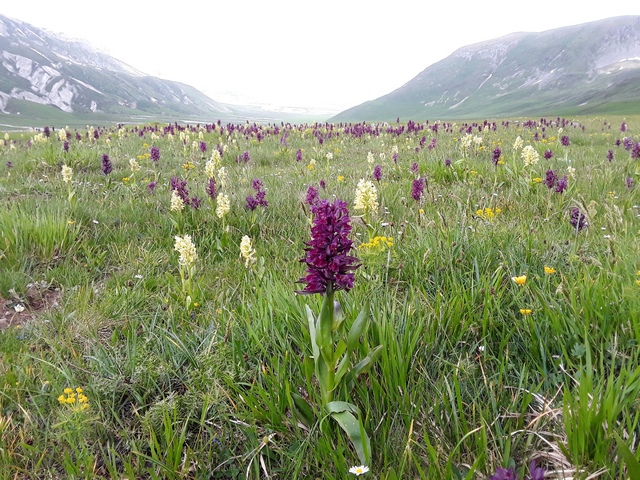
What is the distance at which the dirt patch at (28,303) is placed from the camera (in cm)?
327

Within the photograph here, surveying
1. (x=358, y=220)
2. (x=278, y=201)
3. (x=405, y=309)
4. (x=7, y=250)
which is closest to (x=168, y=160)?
(x=278, y=201)

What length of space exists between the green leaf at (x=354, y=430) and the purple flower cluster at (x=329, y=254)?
1.74 ft

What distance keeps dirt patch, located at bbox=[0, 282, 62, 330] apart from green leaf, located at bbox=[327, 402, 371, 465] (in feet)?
9.15

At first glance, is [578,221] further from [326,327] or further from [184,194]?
[184,194]

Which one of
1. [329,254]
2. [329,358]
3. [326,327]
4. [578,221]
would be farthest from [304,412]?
[578,221]

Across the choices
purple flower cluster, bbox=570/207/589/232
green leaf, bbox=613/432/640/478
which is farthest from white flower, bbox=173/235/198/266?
purple flower cluster, bbox=570/207/589/232

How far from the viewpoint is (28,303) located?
3.40 meters

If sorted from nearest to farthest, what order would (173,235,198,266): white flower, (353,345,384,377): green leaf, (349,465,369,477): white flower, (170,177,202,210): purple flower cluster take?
(349,465,369,477): white flower, (353,345,384,377): green leaf, (173,235,198,266): white flower, (170,177,202,210): purple flower cluster

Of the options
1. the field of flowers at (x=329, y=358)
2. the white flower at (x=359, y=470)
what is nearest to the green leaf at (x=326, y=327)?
the field of flowers at (x=329, y=358)

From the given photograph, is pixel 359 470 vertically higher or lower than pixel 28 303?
lower

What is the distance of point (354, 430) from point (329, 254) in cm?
76

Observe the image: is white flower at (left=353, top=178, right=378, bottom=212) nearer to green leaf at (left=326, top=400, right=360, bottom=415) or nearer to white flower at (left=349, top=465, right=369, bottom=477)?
green leaf at (left=326, top=400, right=360, bottom=415)

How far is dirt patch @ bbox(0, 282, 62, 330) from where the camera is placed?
327 centimetres

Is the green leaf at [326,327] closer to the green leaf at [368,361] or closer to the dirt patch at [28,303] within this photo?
the green leaf at [368,361]
